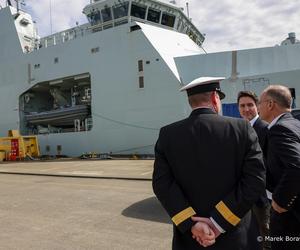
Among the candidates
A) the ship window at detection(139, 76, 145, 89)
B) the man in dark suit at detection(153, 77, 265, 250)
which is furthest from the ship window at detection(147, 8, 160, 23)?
the man in dark suit at detection(153, 77, 265, 250)

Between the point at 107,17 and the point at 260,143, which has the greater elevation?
the point at 107,17

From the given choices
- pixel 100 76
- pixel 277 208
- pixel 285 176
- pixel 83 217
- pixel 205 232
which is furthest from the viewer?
A: pixel 100 76

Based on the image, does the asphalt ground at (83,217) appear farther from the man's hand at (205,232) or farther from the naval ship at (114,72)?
the naval ship at (114,72)

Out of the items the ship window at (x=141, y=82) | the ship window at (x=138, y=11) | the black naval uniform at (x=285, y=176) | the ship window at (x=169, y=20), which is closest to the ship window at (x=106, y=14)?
Answer: the ship window at (x=138, y=11)

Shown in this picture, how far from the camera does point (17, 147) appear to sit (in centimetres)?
2097

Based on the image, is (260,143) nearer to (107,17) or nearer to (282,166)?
(282,166)

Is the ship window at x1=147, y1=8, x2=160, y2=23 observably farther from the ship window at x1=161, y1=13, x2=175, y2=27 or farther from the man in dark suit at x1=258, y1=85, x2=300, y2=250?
the man in dark suit at x1=258, y1=85, x2=300, y2=250

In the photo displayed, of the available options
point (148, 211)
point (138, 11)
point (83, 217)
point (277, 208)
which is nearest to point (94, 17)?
point (138, 11)

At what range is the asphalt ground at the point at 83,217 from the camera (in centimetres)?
458

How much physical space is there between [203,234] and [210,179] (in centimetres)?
31

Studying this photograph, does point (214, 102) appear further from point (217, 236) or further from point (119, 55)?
point (119, 55)

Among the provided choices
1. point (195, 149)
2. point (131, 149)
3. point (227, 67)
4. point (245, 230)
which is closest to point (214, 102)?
point (195, 149)

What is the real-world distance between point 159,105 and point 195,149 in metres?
14.6

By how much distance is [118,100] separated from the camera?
1822 centimetres
